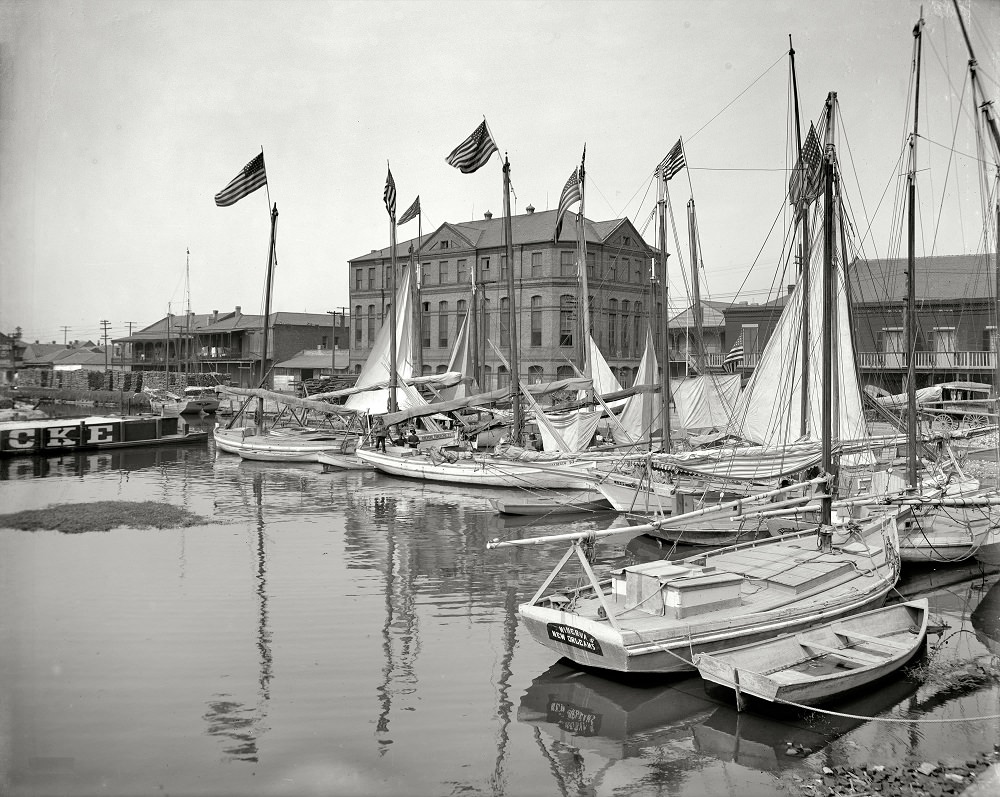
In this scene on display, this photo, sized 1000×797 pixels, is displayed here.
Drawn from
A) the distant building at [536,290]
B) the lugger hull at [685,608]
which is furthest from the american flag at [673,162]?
A: the distant building at [536,290]

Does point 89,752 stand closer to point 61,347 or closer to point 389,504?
point 389,504

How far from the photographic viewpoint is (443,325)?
74062mm

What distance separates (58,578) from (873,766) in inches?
634

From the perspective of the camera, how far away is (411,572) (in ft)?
63.0

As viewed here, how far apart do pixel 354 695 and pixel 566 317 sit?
58080mm

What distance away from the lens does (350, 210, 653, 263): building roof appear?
66.5m

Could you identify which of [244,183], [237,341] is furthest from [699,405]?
[237,341]

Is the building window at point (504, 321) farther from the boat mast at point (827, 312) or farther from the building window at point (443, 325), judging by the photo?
the boat mast at point (827, 312)

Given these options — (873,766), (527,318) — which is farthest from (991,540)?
(527,318)

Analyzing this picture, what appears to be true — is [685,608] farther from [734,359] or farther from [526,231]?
[526,231]

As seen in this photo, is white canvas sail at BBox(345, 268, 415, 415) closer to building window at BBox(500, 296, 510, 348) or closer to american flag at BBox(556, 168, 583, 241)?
american flag at BBox(556, 168, 583, 241)

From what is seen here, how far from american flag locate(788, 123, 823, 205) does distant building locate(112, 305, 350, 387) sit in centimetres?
6841

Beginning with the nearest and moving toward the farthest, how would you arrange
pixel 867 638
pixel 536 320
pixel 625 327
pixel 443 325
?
pixel 867 638
pixel 536 320
pixel 625 327
pixel 443 325

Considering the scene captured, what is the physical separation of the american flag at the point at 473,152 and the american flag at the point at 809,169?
410 inches
